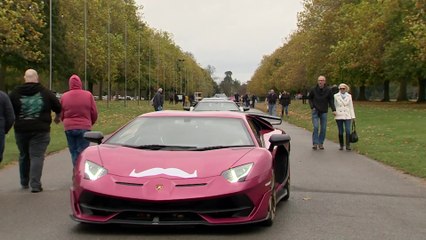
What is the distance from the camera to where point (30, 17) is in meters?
29.4

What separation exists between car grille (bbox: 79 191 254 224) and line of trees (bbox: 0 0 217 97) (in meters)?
20.2

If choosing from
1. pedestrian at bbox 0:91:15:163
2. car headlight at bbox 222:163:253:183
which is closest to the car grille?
car headlight at bbox 222:163:253:183

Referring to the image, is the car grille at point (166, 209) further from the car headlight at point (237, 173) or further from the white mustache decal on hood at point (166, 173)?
the white mustache decal on hood at point (166, 173)

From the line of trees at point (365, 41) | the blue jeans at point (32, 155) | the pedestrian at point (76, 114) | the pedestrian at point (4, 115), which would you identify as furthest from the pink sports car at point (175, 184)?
the line of trees at point (365, 41)

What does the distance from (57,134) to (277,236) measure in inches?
669

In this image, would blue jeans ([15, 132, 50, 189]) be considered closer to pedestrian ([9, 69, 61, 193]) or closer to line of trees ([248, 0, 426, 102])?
pedestrian ([9, 69, 61, 193])

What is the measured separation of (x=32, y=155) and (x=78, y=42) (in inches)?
1954

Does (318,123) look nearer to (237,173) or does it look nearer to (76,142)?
(76,142)

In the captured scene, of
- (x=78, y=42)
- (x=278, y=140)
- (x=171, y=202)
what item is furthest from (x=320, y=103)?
(x=78, y=42)

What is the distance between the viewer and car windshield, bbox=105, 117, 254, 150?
Result: 22.2 ft

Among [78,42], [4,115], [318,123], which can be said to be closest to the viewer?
[4,115]

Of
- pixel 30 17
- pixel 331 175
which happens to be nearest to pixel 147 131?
pixel 331 175

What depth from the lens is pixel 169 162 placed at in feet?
19.8

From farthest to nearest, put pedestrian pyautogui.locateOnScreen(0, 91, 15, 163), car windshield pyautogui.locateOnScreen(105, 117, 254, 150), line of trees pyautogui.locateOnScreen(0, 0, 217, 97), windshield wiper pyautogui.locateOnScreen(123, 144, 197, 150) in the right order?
line of trees pyautogui.locateOnScreen(0, 0, 217, 97) → pedestrian pyautogui.locateOnScreen(0, 91, 15, 163) → car windshield pyautogui.locateOnScreen(105, 117, 254, 150) → windshield wiper pyautogui.locateOnScreen(123, 144, 197, 150)
